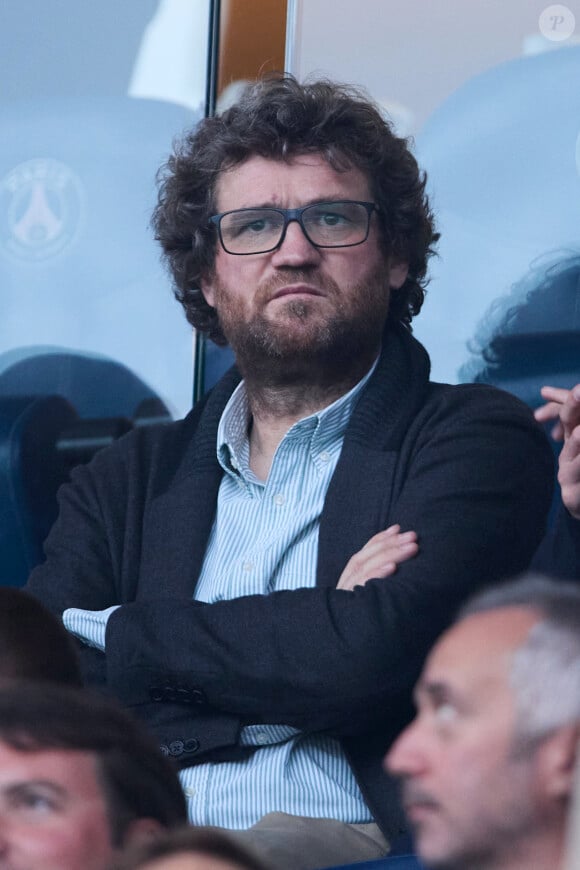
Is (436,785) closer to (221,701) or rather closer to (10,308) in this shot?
(221,701)

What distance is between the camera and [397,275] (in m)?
2.58

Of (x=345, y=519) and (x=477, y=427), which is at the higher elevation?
(x=477, y=427)

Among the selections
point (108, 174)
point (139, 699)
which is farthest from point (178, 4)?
point (139, 699)

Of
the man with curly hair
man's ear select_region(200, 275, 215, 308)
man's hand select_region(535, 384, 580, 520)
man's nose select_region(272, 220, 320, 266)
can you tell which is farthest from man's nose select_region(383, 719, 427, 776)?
man's ear select_region(200, 275, 215, 308)

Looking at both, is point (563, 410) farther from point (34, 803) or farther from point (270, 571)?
point (34, 803)

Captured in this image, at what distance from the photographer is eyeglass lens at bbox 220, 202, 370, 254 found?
2350 millimetres

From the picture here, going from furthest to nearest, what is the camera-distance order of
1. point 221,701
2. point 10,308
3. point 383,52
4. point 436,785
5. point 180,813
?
point 10,308
point 383,52
point 221,701
point 180,813
point 436,785

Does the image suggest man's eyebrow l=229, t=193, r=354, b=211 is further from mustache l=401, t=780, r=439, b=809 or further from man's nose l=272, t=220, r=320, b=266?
mustache l=401, t=780, r=439, b=809

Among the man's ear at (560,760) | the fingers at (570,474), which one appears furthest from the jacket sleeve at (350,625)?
the man's ear at (560,760)

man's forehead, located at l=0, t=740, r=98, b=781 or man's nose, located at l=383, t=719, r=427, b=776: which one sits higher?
man's nose, located at l=383, t=719, r=427, b=776

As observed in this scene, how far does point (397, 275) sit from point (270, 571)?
0.73 m

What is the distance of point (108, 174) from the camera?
3.19 m

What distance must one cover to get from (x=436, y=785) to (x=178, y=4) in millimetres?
2593

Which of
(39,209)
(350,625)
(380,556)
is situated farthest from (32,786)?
(39,209)
